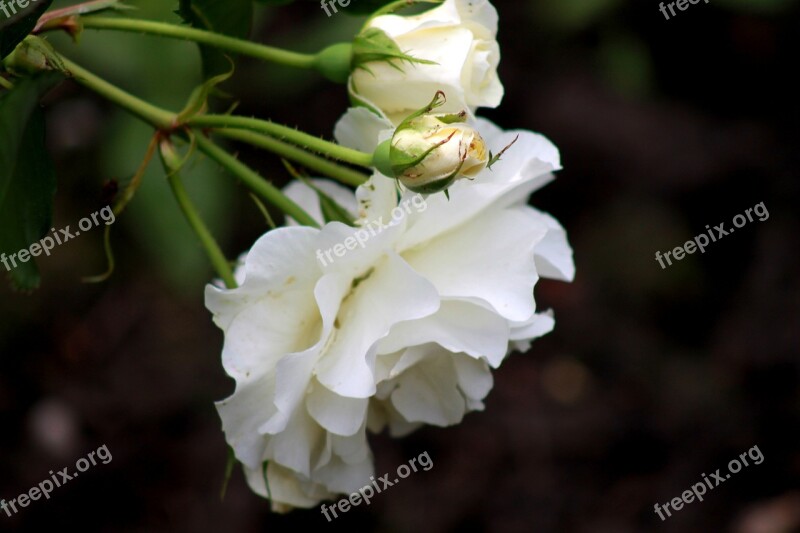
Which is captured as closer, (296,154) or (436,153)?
(436,153)

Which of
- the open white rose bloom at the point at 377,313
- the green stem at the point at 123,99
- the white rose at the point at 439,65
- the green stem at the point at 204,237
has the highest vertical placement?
the green stem at the point at 123,99

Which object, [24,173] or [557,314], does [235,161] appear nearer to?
[24,173]

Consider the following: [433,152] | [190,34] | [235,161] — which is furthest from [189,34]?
[433,152]

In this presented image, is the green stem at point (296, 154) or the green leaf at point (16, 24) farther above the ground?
the green leaf at point (16, 24)

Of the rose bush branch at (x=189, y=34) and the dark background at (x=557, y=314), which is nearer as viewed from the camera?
the rose bush branch at (x=189, y=34)

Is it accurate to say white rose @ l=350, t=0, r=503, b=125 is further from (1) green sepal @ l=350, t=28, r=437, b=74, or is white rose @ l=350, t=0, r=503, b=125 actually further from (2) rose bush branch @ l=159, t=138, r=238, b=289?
(2) rose bush branch @ l=159, t=138, r=238, b=289

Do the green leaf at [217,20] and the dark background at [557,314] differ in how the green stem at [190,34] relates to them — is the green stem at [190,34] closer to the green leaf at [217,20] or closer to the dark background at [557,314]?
the green leaf at [217,20]

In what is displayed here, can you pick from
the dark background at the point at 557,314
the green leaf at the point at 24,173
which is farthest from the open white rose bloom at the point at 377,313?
the dark background at the point at 557,314
